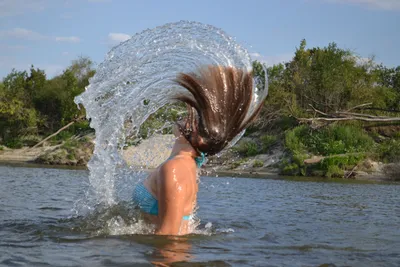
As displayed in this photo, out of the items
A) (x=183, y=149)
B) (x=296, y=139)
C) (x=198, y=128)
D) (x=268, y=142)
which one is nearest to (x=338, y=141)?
(x=296, y=139)

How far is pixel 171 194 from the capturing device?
472 centimetres

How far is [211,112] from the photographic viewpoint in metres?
4.66

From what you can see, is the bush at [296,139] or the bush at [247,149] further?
the bush at [247,149]

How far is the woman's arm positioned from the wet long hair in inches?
14.0

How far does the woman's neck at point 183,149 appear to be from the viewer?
4.99m

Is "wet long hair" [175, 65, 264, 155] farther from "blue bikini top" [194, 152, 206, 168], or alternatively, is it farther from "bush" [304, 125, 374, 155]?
"bush" [304, 125, 374, 155]

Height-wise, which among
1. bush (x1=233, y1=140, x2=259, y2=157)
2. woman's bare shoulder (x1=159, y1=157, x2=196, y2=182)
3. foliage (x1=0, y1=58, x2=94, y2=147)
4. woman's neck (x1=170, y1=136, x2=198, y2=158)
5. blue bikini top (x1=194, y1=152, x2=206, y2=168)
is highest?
foliage (x1=0, y1=58, x2=94, y2=147)

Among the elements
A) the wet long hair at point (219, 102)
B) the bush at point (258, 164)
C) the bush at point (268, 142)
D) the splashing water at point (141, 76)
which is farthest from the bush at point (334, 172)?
the wet long hair at point (219, 102)

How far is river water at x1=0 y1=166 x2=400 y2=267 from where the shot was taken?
5.10 meters

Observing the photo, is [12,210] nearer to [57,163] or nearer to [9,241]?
[9,241]

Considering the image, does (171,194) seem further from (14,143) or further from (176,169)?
(14,143)

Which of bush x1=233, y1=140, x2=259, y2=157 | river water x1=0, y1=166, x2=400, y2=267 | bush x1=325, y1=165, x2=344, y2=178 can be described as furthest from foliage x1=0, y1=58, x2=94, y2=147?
river water x1=0, y1=166, x2=400, y2=267

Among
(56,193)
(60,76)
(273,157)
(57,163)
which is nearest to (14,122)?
(60,76)

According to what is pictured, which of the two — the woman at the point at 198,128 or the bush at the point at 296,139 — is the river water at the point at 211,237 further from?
the bush at the point at 296,139
